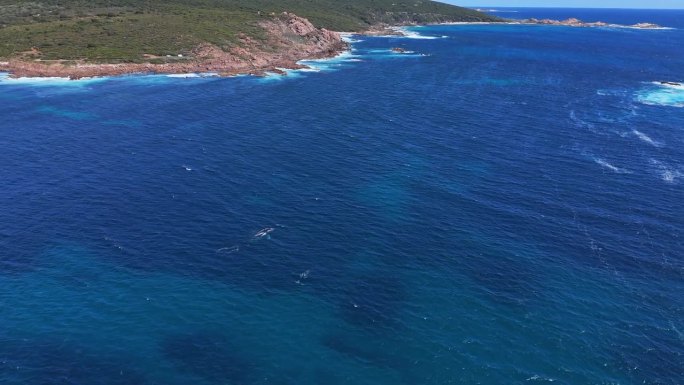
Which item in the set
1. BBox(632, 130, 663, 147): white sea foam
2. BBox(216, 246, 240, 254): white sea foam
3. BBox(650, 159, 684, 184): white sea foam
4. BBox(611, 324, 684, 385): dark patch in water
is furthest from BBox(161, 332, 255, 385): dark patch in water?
BBox(632, 130, 663, 147): white sea foam

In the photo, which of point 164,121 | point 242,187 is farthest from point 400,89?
point 242,187

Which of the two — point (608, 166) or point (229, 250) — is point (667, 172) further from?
point (229, 250)

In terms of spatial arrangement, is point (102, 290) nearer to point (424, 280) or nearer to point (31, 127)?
point (424, 280)

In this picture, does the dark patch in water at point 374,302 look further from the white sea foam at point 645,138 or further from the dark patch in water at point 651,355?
the white sea foam at point 645,138

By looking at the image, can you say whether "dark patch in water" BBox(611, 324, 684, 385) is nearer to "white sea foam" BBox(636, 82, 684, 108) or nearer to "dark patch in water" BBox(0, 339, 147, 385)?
"dark patch in water" BBox(0, 339, 147, 385)

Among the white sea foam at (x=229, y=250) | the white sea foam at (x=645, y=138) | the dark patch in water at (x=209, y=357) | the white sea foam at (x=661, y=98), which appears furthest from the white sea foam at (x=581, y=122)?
the dark patch in water at (x=209, y=357)

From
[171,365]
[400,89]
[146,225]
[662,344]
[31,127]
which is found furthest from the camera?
Result: [400,89]

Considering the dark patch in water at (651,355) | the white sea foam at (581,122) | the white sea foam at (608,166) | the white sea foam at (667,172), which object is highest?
the white sea foam at (581,122)
